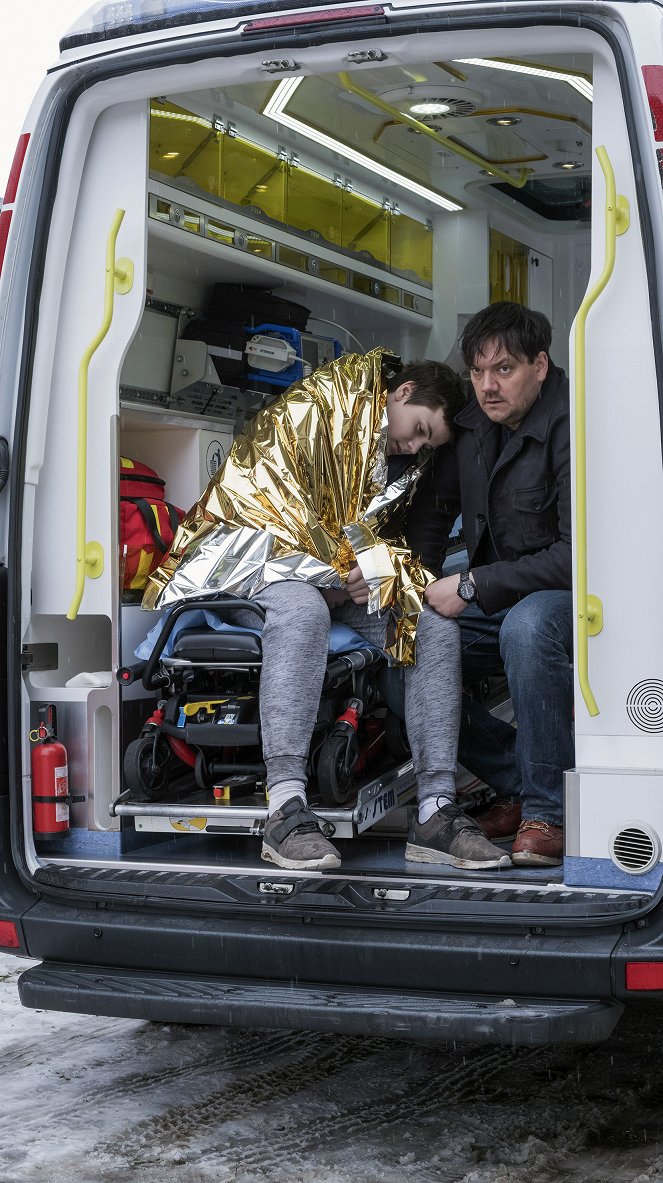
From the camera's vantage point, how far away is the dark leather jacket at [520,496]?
3.47 metres

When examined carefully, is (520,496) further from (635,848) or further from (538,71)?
(538,71)

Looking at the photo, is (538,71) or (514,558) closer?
(514,558)

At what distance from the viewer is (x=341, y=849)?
11.8ft

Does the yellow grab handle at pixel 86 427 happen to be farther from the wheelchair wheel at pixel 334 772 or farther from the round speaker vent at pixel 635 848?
the round speaker vent at pixel 635 848

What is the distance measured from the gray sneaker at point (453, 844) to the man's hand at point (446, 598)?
516 mm

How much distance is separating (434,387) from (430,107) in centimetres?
139

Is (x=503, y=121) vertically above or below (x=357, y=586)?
above

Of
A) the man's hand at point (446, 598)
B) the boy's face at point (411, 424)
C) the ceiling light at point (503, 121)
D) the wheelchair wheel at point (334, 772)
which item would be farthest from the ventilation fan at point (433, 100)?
the wheelchair wheel at point (334, 772)

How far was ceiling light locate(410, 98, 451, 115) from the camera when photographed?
4.70 m

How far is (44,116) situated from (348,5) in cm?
83

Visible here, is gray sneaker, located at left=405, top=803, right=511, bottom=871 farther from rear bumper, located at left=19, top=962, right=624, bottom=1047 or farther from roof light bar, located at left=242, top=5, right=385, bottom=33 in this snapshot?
roof light bar, located at left=242, top=5, right=385, bottom=33

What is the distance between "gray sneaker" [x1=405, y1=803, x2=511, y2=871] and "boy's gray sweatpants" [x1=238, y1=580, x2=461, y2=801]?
95 mm

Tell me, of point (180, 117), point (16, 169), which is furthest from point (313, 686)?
point (180, 117)

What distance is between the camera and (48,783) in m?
3.33
